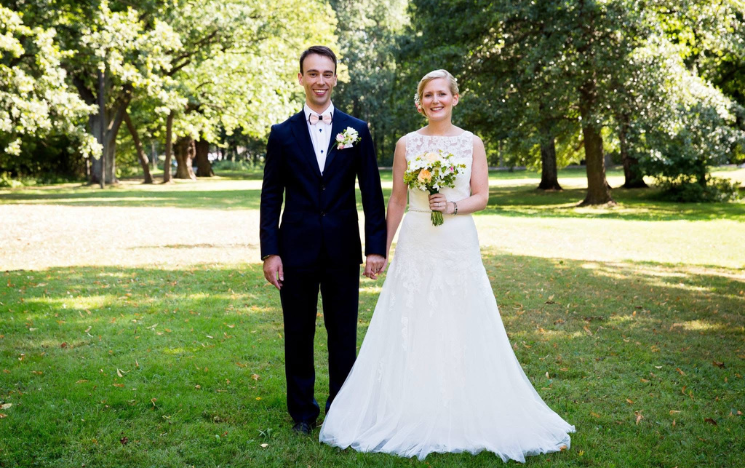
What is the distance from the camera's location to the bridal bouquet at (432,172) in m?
4.06

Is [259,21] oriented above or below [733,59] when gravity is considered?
above

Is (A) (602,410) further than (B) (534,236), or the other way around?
(B) (534,236)

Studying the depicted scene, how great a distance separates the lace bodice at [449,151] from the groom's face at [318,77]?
0.71 m

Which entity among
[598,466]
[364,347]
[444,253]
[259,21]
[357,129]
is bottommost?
[598,466]

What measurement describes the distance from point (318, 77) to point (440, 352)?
1956 millimetres

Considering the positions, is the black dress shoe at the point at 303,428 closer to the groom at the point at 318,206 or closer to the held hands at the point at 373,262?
the groom at the point at 318,206

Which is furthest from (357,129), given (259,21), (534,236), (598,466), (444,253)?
(259,21)

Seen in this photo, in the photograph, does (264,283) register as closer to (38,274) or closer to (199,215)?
(38,274)

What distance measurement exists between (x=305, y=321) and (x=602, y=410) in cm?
239

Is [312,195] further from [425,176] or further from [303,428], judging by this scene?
[303,428]

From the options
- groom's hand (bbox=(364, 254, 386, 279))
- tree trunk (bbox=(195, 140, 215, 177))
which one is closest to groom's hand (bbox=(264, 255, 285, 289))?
groom's hand (bbox=(364, 254, 386, 279))

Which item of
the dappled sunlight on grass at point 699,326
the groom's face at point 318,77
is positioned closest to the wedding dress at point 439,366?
the groom's face at point 318,77

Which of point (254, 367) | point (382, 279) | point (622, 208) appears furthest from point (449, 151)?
point (622, 208)

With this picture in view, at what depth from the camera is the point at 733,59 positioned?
21797 mm
